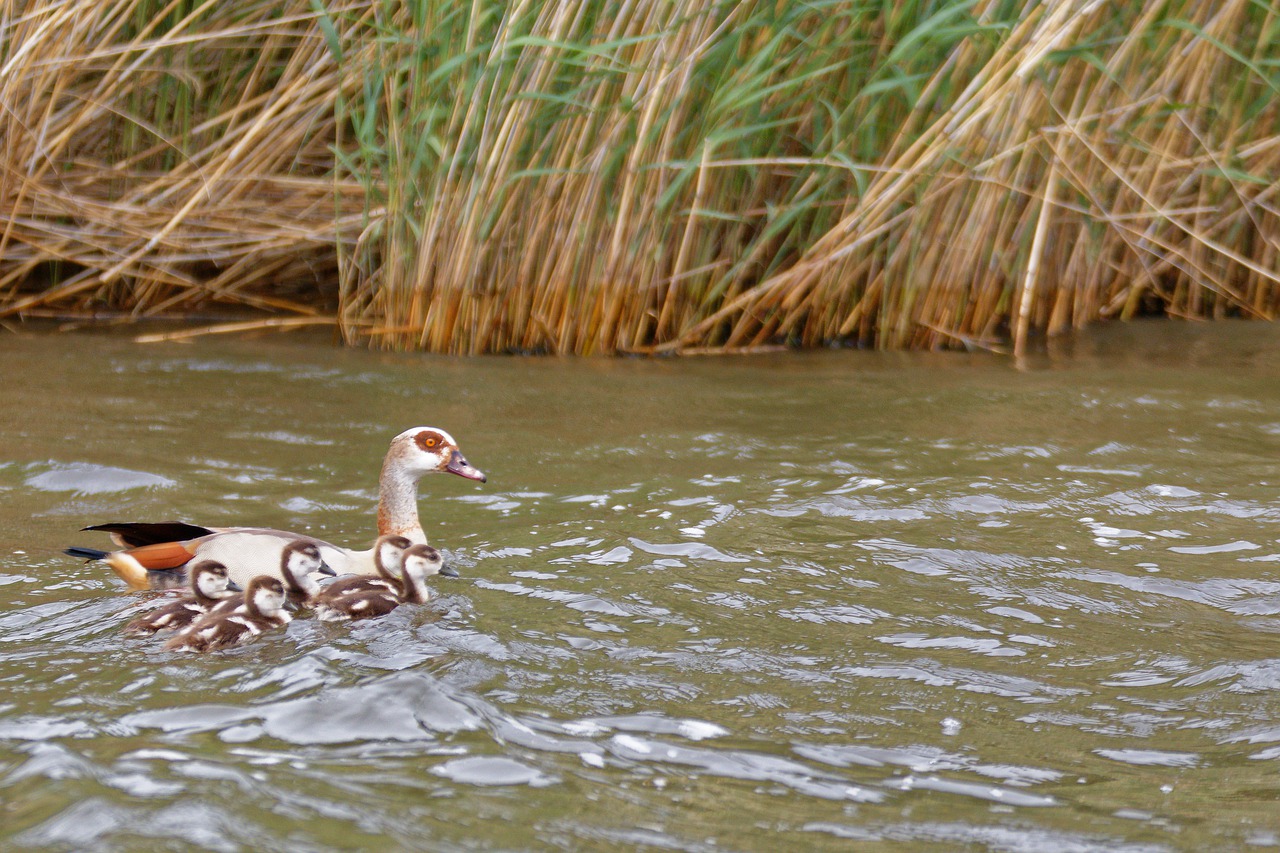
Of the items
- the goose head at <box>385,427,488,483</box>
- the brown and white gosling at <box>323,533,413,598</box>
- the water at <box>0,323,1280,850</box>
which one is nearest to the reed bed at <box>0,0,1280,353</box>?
the water at <box>0,323,1280,850</box>

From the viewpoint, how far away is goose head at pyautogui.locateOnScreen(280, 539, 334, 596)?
408 cm

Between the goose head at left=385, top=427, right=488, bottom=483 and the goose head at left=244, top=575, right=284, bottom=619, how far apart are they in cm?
83

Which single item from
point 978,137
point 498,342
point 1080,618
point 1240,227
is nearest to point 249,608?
point 1080,618

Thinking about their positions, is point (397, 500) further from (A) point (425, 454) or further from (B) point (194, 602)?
(B) point (194, 602)

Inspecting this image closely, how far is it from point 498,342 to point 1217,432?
3.64 metres

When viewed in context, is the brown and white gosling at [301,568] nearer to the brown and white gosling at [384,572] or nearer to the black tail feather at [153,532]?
the brown and white gosling at [384,572]

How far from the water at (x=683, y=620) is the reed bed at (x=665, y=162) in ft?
1.72

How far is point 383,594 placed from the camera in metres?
4.11

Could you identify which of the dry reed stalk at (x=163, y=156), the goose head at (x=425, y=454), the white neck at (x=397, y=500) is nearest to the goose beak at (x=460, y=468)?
the goose head at (x=425, y=454)

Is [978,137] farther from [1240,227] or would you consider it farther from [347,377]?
[347,377]

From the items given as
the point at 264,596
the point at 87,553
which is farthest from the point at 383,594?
the point at 87,553

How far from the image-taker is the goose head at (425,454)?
4688mm

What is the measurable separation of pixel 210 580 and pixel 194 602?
8 cm

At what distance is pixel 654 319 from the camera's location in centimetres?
792
